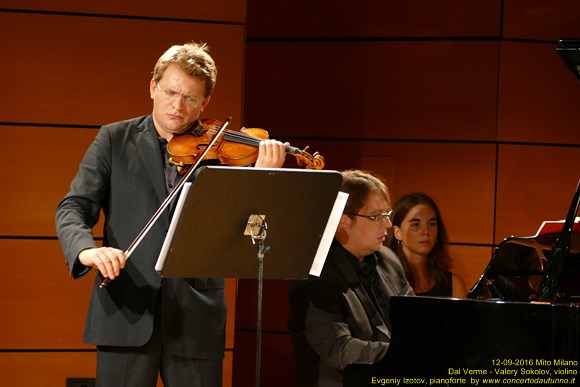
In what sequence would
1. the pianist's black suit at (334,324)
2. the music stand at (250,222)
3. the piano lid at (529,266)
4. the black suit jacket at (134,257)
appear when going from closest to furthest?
the music stand at (250,222), the black suit jacket at (134,257), the pianist's black suit at (334,324), the piano lid at (529,266)

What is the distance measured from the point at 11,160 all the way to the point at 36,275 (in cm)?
51

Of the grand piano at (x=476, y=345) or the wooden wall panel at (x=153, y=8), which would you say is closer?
the grand piano at (x=476, y=345)

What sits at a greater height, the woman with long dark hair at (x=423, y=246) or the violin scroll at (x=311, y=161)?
the violin scroll at (x=311, y=161)

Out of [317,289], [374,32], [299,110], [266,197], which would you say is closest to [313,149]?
[299,110]

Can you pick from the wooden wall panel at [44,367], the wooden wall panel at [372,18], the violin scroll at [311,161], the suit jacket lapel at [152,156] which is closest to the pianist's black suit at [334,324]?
the violin scroll at [311,161]

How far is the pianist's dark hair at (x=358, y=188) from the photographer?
2820mm

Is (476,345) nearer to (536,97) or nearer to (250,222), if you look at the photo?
(250,222)

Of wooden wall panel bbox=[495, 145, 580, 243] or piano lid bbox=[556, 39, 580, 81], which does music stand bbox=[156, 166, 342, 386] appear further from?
wooden wall panel bbox=[495, 145, 580, 243]

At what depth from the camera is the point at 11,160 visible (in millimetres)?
3596

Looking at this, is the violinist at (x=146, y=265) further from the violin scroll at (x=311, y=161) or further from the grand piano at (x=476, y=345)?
the grand piano at (x=476, y=345)

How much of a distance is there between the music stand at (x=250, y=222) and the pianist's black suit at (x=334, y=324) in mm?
337

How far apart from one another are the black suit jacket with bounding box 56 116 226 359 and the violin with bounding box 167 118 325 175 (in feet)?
0.20

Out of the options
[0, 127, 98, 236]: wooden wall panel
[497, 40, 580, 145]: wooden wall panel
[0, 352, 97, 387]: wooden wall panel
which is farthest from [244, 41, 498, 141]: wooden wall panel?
[0, 352, 97, 387]: wooden wall panel

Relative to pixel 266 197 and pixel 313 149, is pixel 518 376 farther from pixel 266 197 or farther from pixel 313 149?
pixel 313 149
